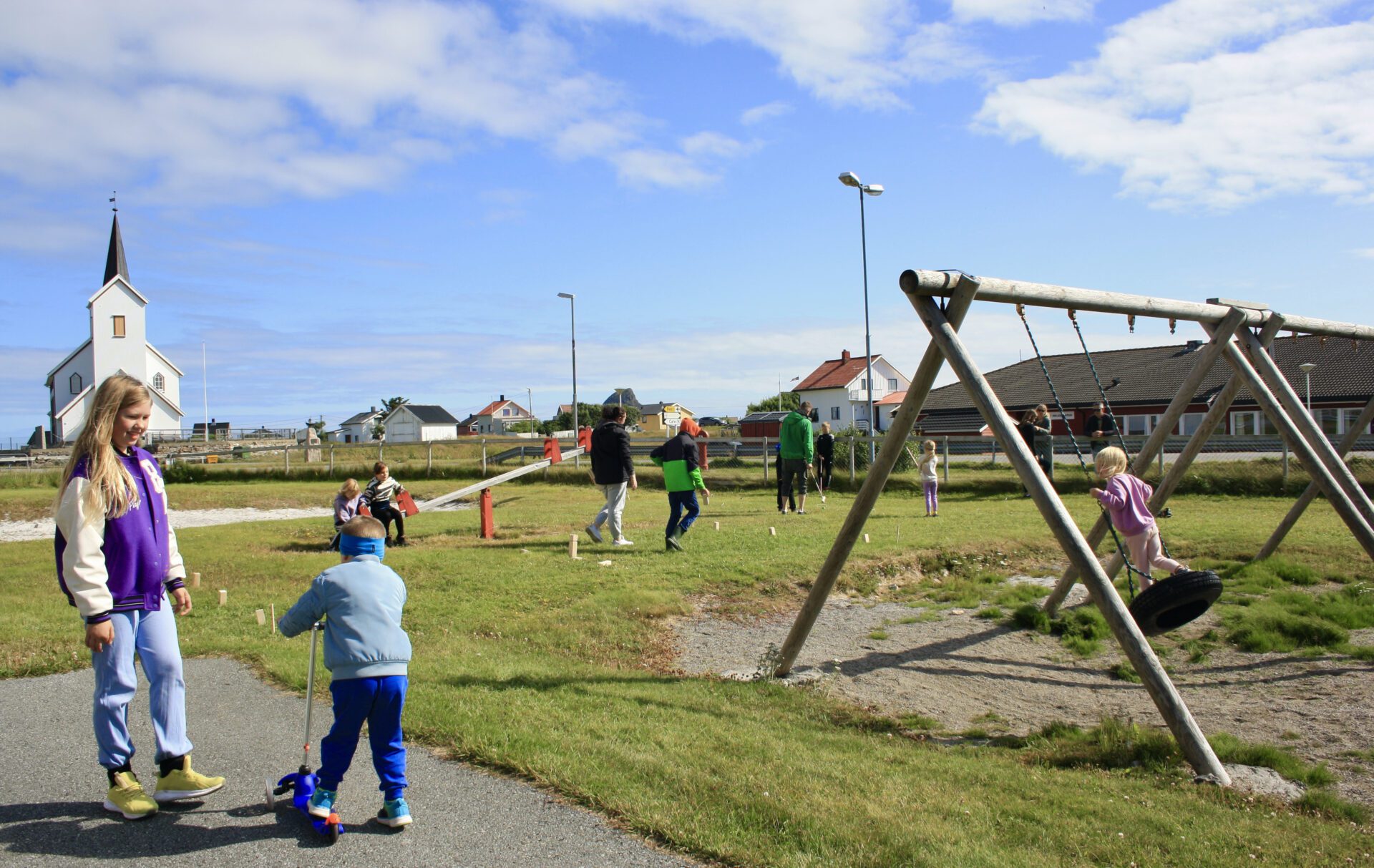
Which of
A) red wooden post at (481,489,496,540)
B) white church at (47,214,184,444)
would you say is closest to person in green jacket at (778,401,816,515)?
red wooden post at (481,489,496,540)

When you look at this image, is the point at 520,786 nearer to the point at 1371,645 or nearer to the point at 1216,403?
the point at 1371,645

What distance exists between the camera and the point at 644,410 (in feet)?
396

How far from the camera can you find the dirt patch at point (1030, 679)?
6301 mm

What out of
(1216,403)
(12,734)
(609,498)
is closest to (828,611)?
(609,498)

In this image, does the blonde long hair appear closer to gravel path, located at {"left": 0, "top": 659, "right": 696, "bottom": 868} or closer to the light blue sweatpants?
the light blue sweatpants

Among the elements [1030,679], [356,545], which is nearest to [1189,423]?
[1030,679]

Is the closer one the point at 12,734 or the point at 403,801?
the point at 403,801

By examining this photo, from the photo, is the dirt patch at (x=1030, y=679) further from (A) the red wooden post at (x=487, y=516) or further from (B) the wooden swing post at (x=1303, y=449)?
(A) the red wooden post at (x=487, y=516)

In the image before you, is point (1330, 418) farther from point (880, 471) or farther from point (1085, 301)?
point (880, 471)

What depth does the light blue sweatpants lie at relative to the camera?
14.3 ft

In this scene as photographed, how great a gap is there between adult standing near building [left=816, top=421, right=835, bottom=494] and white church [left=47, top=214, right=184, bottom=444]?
63676 mm

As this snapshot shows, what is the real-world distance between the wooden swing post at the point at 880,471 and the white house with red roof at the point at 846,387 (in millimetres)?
66479

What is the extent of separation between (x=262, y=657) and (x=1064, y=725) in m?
5.84

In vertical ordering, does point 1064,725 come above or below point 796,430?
below
